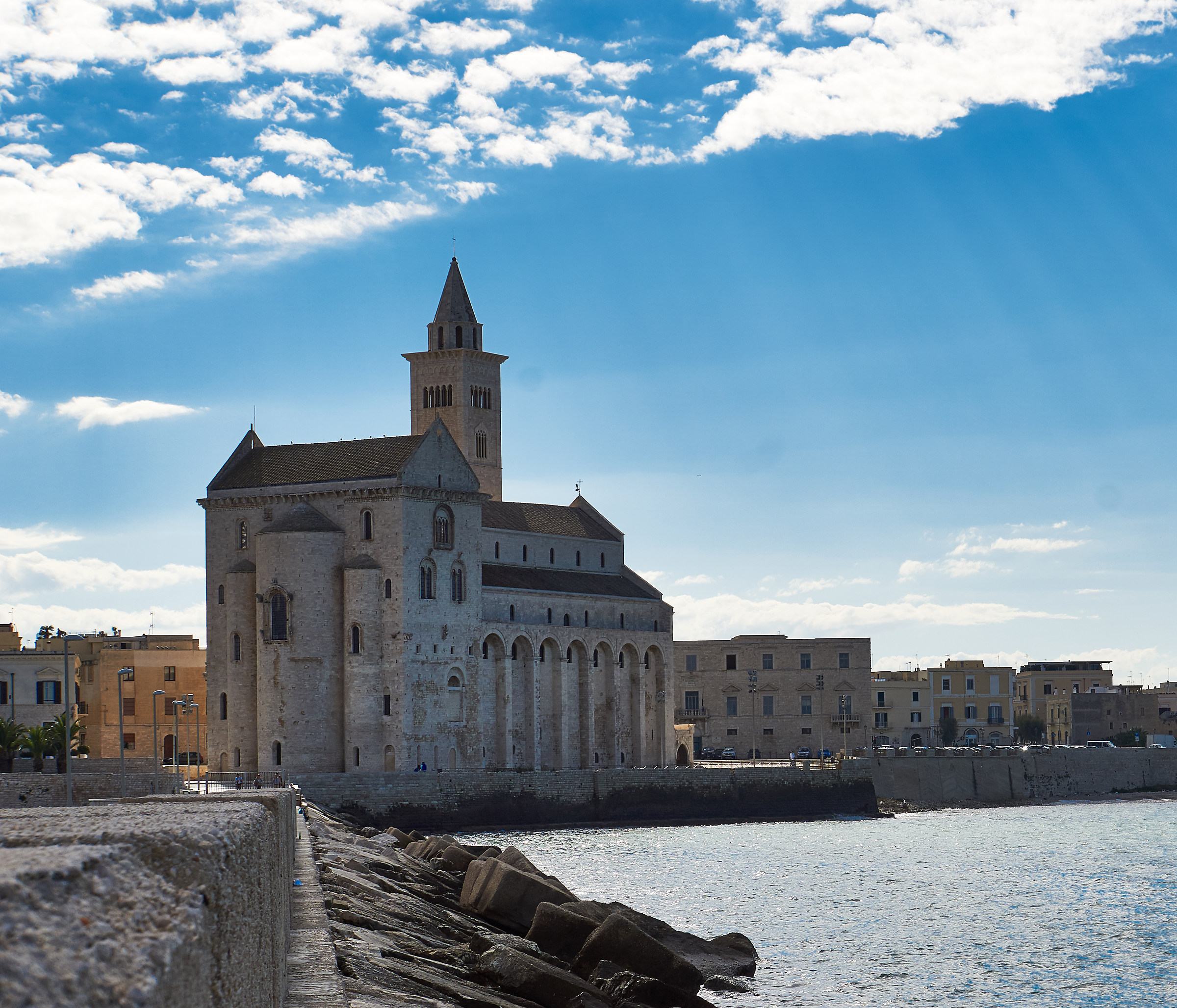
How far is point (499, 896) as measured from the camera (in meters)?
28.6

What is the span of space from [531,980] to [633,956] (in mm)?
3376

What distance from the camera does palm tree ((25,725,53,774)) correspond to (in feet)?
171

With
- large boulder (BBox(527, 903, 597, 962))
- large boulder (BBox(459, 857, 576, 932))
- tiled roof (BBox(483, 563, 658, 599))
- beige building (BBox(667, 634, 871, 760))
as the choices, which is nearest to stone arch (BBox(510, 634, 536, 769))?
tiled roof (BBox(483, 563, 658, 599))

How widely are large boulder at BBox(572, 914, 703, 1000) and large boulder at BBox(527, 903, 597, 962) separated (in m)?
0.84

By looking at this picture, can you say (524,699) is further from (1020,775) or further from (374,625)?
(1020,775)

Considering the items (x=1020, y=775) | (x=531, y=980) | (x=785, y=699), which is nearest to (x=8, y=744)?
(x=531, y=980)

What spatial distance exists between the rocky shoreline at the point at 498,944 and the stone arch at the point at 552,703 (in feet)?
133

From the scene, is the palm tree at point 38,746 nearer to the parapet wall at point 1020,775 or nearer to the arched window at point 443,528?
the arched window at point 443,528

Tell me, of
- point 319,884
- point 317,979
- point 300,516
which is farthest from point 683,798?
point 317,979

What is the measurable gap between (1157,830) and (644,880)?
1377 inches

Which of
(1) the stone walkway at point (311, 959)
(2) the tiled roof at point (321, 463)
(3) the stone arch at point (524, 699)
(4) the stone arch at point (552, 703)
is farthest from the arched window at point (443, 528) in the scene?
(1) the stone walkway at point (311, 959)

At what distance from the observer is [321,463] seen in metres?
69.4

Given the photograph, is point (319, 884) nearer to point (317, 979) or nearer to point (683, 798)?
point (317, 979)

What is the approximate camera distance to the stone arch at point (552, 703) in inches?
2995
